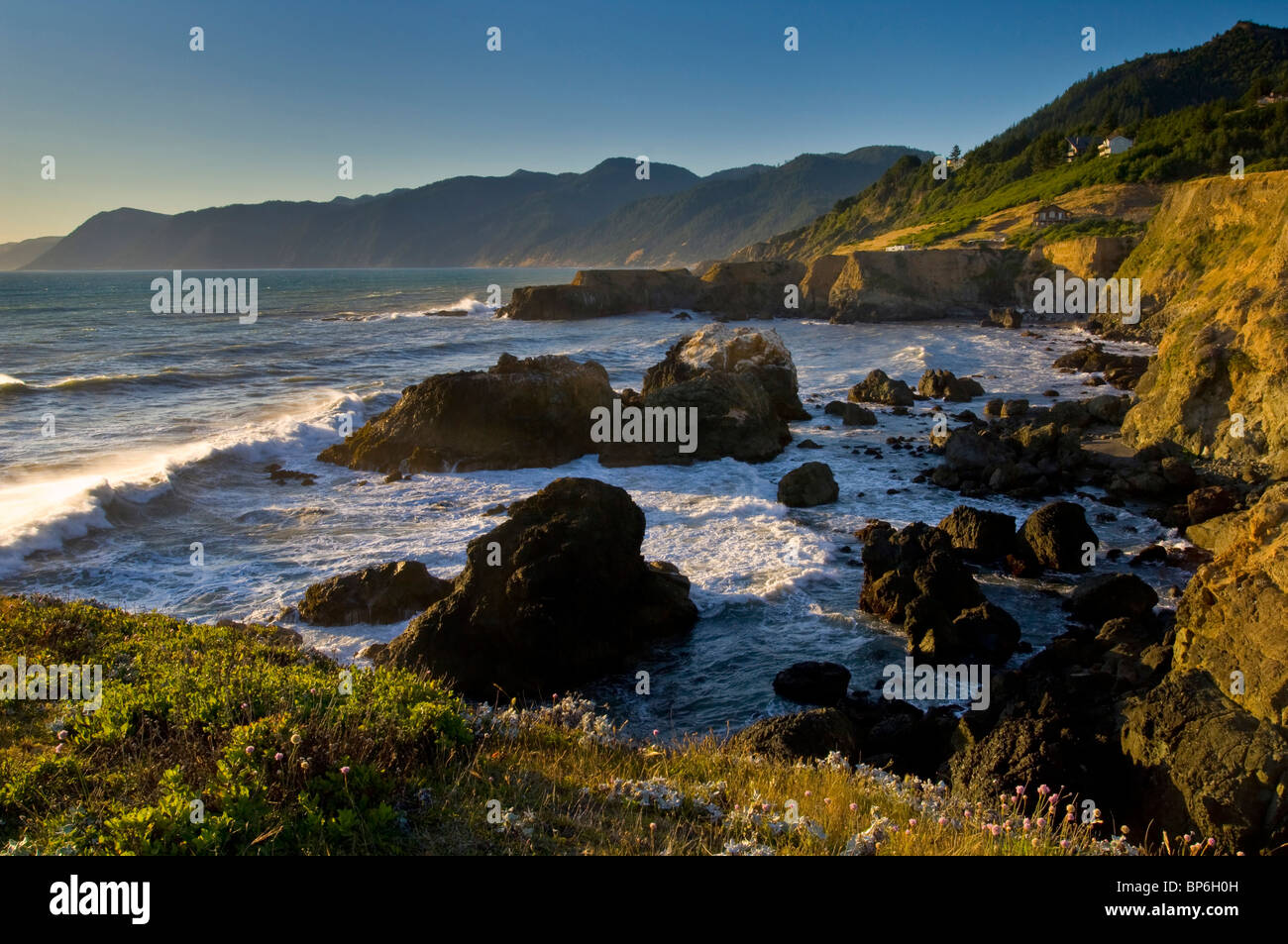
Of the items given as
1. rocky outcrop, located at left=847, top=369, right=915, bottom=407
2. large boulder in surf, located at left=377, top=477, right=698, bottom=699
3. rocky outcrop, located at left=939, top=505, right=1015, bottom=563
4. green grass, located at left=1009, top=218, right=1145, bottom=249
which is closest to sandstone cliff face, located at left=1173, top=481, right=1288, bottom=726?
rocky outcrop, located at left=939, top=505, right=1015, bottom=563

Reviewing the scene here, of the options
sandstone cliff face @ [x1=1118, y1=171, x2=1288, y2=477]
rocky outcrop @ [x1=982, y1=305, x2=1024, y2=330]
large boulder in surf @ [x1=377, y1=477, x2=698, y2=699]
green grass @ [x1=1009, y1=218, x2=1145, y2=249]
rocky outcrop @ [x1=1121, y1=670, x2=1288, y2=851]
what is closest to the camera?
rocky outcrop @ [x1=1121, y1=670, x2=1288, y2=851]

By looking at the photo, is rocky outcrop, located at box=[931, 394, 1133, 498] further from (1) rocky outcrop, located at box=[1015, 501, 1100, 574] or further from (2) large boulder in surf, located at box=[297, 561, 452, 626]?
(2) large boulder in surf, located at box=[297, 561, 452, 626]

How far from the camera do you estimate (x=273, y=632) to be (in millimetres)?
12320

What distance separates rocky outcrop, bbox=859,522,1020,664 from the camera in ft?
43.2

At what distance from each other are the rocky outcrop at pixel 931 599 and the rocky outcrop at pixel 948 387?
22.4 meters

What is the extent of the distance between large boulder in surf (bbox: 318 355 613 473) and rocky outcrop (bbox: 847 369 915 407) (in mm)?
14796

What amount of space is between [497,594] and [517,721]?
A: 5.06 metres

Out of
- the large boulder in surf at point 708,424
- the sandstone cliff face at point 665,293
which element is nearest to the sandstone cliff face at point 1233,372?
the large boulder in surf at point 708,424

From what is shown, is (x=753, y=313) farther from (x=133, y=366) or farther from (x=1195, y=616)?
(x=1195, y=616)

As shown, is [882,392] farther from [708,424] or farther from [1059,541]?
[1059,541]

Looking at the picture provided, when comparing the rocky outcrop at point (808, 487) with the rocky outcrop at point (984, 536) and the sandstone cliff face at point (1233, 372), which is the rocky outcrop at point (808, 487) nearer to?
the rocky outcrop at point (984, 536)

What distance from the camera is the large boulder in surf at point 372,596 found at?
14.7 meters

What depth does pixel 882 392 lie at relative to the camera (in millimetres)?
36031
